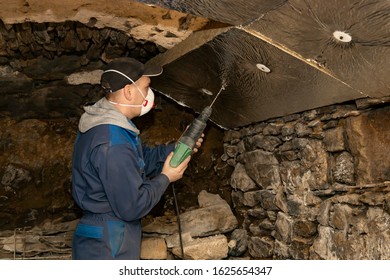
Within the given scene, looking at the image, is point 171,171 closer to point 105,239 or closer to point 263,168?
point 105,239

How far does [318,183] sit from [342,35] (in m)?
0.99

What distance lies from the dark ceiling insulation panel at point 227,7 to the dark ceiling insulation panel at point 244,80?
0.16 meters

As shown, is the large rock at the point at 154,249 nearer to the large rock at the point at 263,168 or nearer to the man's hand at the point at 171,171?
the large rock at the point at 263,168

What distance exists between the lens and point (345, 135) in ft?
7.86

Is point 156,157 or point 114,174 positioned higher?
point 156,157

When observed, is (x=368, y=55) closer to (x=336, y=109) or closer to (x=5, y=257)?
(x=336, y=109)

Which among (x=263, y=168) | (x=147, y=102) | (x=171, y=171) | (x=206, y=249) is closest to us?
(x=171, y=171)

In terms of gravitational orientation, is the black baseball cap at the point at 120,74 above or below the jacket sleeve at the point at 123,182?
above

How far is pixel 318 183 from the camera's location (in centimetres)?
259

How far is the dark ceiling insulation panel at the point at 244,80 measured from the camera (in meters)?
2.24

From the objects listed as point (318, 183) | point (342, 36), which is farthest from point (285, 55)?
point (318, 183)

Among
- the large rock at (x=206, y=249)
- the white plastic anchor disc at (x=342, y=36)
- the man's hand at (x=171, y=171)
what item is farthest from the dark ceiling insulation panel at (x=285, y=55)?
the large rock at (x=206, y=249)

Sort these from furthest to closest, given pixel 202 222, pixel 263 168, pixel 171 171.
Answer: pixel 202 222 → pixel 263 168 → pixel 171 171

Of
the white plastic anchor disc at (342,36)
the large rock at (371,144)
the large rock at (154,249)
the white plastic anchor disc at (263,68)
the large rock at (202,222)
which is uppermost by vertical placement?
the white plastic anchor disc at (263,68)
